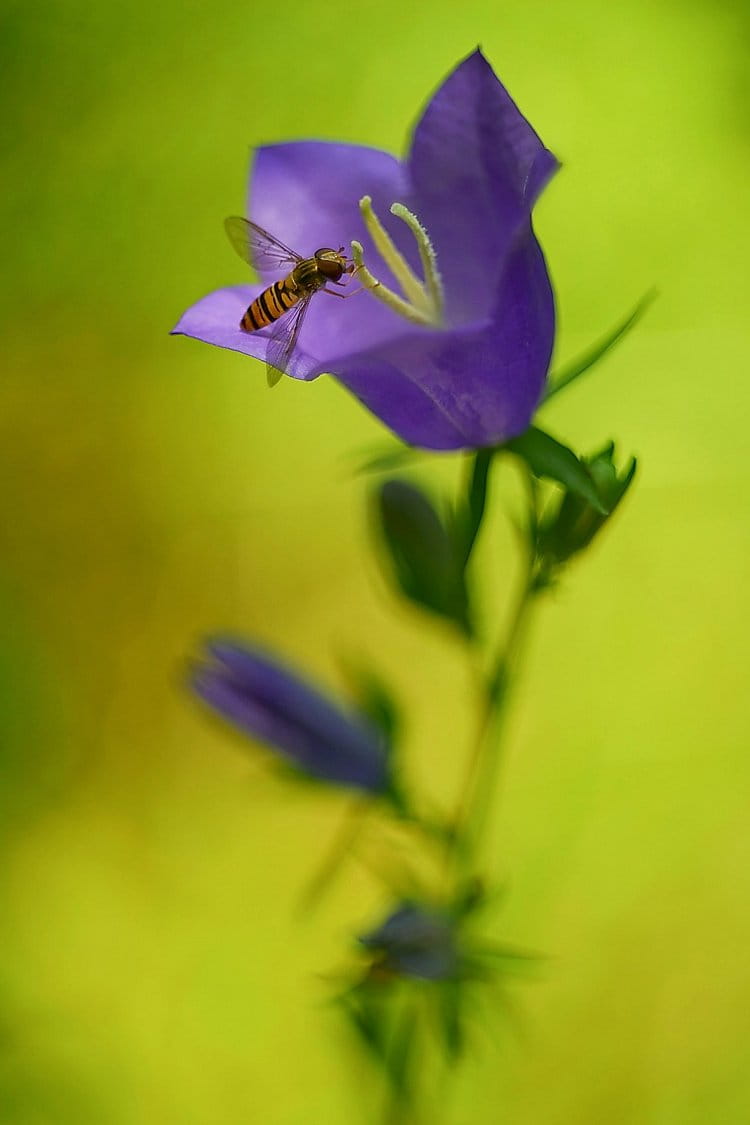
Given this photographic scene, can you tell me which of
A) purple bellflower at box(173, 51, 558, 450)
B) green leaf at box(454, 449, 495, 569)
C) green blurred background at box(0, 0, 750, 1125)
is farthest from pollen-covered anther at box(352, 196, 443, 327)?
green blurred background at box(0, 0, 750, 1125)

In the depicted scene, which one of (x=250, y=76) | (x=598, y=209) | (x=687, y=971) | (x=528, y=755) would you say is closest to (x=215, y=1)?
(x=250, y=76)

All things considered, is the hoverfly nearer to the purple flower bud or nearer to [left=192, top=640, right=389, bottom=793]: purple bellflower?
[left=192, top=640, right=389, bottom=793]: purple bellflower

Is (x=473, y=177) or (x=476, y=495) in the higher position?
(x=473, y=177)

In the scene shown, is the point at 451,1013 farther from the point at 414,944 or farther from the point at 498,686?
the point at 498,686

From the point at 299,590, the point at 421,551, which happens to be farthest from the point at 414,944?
the point at 299,590

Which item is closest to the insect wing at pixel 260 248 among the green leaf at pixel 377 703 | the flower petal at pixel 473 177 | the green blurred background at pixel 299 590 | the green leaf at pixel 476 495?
the flower petal at pixel 473 177

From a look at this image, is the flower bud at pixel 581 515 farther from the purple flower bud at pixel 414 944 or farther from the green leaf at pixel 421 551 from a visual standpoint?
the purple flower bud at pixel 414 944

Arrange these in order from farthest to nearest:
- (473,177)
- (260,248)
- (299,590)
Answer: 1. (299,590)
2. (260,248)
3. (473,177)

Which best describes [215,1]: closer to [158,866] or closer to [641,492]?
[641,492]
